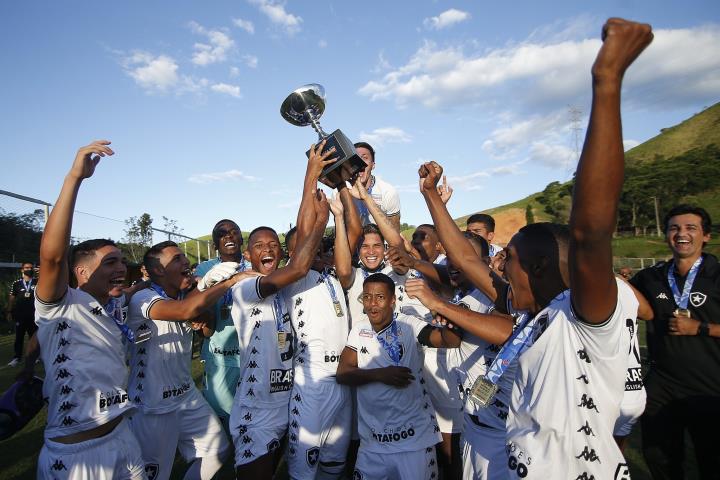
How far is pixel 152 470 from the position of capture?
12.7 feet

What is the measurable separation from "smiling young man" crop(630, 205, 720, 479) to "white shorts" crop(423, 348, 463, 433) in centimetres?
182

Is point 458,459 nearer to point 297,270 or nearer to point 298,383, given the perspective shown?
point 298,383

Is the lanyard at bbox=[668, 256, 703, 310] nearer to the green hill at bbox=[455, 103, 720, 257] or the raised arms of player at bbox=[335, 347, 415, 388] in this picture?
the raised arms of player at bbox=[335, 347, 415, 388]

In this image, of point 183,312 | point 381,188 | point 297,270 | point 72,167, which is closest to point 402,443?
point 297,270

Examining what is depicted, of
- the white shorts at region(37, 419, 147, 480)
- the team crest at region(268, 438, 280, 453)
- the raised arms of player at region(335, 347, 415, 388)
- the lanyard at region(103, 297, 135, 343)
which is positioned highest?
the lanyard at region(103, 297, 135, 343)

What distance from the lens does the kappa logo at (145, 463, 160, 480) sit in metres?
3.83

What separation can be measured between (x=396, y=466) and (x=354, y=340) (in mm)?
1111

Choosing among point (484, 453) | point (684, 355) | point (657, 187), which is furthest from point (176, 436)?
point (657, 187)

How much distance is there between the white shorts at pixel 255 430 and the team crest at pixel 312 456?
0.93ft

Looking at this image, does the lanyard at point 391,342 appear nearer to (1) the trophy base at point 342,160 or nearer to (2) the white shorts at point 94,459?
(1) the trophy base at point 342,160

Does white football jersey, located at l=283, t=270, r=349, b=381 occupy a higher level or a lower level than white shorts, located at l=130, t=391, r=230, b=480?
higher

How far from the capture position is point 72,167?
2.68m

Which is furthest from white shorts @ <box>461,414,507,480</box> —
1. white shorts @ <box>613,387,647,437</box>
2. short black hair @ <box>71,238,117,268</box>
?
short black hair @ <box>71,238,117,268</box>

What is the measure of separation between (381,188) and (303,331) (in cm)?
278
